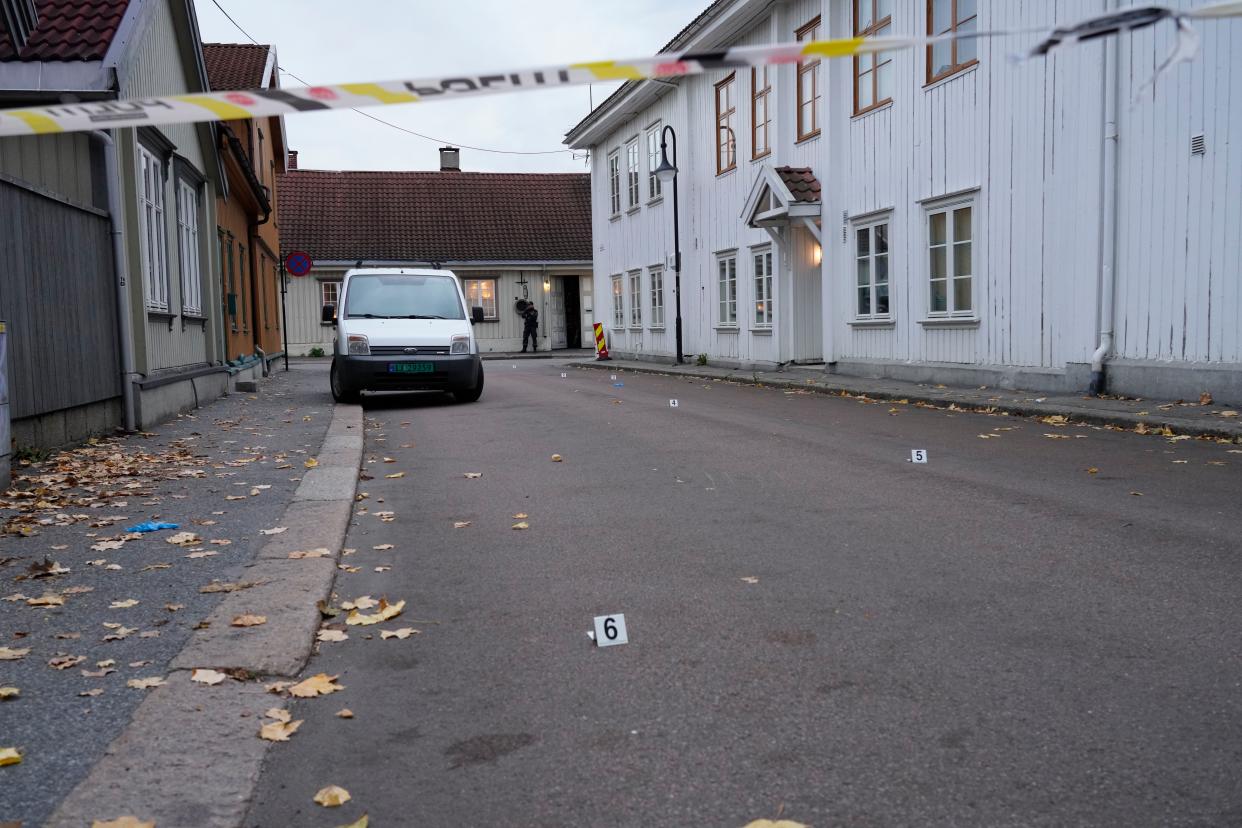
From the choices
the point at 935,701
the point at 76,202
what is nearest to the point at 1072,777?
the point at 935,701

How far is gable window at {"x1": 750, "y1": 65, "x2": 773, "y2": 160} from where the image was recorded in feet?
72.5

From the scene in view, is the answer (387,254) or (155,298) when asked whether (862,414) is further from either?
(387,254)

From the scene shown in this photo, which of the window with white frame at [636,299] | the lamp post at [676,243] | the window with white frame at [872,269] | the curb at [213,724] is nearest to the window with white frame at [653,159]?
the lamp post at [676,243]

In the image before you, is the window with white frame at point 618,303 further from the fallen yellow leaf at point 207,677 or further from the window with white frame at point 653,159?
the fallen yellow leaf at point 207,677

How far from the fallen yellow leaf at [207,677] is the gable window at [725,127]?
2143 cm

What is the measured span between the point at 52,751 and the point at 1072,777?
2788 mm

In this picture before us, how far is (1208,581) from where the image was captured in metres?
4.82

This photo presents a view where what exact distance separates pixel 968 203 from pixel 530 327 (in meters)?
28.8

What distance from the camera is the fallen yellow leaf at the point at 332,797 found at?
286cm

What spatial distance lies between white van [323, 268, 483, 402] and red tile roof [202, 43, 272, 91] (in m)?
16.4

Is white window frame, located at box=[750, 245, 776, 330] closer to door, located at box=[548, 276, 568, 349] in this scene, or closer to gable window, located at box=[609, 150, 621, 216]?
gable window, located at box=[609, 150, 621, 216]

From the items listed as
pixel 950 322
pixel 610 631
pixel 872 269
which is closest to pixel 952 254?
pixel 950 322

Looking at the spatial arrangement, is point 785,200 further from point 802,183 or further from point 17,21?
point 17,21

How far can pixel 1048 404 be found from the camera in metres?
12.1
